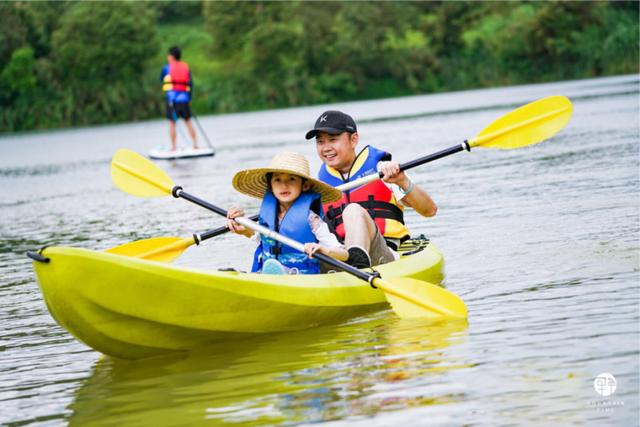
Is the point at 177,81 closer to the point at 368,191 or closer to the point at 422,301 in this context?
the point at 368,191

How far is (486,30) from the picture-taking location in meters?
57.4

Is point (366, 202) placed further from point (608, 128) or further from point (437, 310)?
point (608, 128)

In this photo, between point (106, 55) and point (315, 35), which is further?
point (315, 35)

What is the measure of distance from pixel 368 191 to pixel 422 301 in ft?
4.29

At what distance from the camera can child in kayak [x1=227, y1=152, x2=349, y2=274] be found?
6445mm

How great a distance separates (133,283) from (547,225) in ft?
15.1

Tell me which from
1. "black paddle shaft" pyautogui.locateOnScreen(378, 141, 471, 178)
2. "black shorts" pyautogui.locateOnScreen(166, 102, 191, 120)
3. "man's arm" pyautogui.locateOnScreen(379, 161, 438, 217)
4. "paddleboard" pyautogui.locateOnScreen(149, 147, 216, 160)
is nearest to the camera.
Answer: "man's arm" pyautogui.locateOnScreen(379, 161, 438, 217)

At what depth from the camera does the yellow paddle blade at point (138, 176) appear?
777 centimetres

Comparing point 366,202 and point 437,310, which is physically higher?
point 366,202

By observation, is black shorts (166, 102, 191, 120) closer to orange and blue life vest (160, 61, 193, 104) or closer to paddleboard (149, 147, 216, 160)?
orange and blue life vest (160, 61, 193, 104)

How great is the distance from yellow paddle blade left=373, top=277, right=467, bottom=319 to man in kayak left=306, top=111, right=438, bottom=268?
16.3 inches

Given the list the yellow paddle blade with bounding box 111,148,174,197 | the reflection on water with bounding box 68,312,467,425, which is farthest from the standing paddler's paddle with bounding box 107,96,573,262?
the reflection on water with bounding box 68,312,467,425

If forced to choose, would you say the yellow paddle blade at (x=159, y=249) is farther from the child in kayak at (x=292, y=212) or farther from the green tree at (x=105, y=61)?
the green tree at (x=105, y=61)

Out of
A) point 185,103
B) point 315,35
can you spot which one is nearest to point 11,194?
point 185,103
